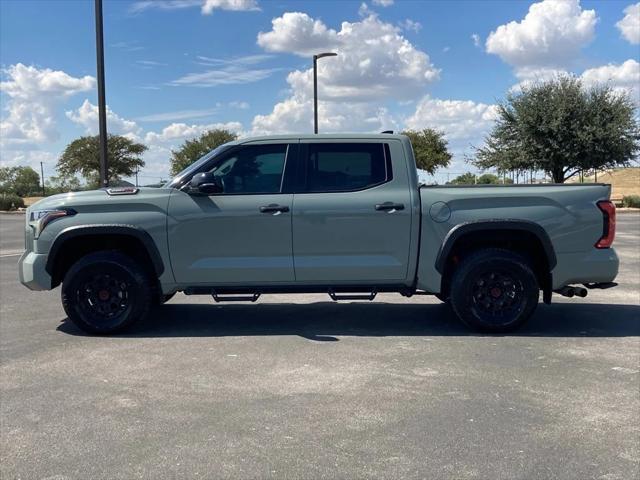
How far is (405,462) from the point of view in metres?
3.33

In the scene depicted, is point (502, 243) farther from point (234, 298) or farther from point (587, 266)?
point (234, 298)

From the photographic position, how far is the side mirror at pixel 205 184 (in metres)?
5.79

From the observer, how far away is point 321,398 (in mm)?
4309

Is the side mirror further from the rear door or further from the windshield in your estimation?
the rear door


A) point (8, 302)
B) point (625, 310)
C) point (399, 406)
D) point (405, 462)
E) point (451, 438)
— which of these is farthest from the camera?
point (8, 302)

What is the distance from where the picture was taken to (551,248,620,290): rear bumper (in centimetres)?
597

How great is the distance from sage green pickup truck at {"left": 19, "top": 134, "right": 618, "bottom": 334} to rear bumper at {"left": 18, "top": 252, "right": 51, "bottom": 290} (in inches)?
0.4

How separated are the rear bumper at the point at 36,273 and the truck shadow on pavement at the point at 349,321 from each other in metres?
0.62

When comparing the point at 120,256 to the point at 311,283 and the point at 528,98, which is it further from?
the point at 528,98

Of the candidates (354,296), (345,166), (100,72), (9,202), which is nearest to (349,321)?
(354,296)

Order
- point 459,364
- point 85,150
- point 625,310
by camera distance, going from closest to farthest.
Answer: point 459,364 → point 625,310 → point 85,150

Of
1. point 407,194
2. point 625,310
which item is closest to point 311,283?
point 407,194

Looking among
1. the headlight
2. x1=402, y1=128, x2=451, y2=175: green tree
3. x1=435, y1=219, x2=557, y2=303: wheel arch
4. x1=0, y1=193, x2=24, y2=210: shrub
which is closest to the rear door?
x1=435, y1=219, x2=557, y2=303: wheel arch

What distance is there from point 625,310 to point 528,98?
2833 centimetres
